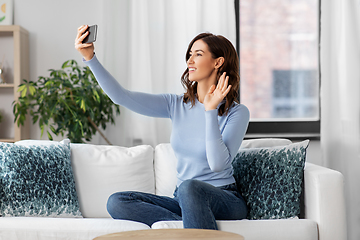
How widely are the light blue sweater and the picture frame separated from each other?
4.93 feet

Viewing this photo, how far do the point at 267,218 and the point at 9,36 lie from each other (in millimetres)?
2285

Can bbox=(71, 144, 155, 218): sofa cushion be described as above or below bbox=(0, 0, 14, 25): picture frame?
below

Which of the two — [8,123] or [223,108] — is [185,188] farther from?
[8,123]

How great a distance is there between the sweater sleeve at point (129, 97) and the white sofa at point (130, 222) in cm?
33

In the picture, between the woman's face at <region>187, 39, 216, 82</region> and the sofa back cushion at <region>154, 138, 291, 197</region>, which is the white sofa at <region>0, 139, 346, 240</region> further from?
the woman's face at <region>187, 39, 216, 82</region>

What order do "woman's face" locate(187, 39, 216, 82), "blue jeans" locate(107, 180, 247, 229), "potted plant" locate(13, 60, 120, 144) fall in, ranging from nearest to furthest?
"blue jeans" locate(107, 180, 247, 229), "woman's face" locate(187, 39, 216, 82), "potted plant" locate(13, 60, 120, 144)

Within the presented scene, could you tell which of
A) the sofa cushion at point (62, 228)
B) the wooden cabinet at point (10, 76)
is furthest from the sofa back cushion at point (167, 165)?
the wooden cabinet at point (10, 76)

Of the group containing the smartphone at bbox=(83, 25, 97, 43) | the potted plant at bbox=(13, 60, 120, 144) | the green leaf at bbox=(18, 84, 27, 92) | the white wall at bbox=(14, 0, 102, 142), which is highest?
the white wall at bbox=(14, 0, 102, 142)

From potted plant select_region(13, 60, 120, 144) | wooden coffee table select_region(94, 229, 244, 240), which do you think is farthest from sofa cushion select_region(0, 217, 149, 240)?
potted plant select_region(13, 60, 120, 144)

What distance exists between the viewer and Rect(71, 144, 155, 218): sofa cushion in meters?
1.88

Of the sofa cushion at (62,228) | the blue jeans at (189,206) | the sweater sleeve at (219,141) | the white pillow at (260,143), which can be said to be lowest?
the sofa cushion at (62,228)

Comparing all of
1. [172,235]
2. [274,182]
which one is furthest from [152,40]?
[172,235]

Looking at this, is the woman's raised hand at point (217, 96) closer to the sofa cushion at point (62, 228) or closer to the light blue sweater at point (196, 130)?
the light blue sweater at point (196, 130)

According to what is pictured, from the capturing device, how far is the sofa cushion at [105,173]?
1.88m
